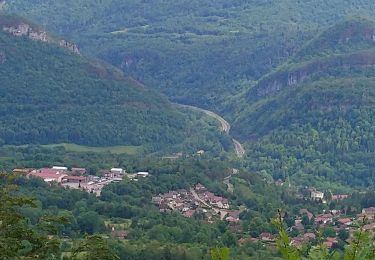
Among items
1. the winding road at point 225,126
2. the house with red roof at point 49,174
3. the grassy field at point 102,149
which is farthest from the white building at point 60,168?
the winding road at point 225,126

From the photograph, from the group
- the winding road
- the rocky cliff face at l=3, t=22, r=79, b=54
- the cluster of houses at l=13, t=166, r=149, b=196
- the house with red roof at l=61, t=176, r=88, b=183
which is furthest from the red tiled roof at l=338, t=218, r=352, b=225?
the rocky cliff face at l=3, t=22, r=79, b=54

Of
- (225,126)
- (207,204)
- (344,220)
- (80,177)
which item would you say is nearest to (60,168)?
(80,177)

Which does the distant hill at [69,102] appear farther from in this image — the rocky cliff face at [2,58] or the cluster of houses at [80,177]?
the cluster of houses at [80,177]

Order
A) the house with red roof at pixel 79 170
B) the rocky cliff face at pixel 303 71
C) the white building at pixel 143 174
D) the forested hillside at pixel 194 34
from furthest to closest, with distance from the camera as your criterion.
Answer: the forested hillside at pixel 194 34, the rocky cliff face at pixel 303 71, the house with red roof at pixel 79 170, the white building at pixel 143 174

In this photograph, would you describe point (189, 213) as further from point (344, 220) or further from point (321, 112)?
point (321, 112)

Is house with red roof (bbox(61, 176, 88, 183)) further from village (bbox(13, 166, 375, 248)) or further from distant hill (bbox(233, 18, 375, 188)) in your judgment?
distant hill (bbox(233, 18, 375, 188))
